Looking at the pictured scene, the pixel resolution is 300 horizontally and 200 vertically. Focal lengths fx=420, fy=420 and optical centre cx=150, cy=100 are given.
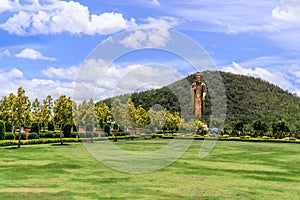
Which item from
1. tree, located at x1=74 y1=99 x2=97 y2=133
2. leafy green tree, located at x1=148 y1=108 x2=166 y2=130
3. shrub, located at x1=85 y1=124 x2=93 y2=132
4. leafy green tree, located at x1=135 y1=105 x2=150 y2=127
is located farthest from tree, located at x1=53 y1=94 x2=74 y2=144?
leafy green tree, located at x1=148 y1=108 x2=166 y2=130

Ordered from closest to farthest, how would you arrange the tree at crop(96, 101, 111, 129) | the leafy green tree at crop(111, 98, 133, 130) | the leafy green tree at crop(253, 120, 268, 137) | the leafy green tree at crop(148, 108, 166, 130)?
1. the tree at crop(96, 101, 111, 129)
2. the leafy green tree at crop(111, 98, 133, 130)
3. the leafy green tree at crop(148, 108, 166, 130)
4. the leafy green tree at crop(253, 120, 268, 137)

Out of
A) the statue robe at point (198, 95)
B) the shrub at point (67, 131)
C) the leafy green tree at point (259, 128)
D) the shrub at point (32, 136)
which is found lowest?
the shrub at point (32, 136)

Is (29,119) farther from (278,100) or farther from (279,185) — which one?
(278,100)

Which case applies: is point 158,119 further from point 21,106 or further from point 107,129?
point 21,106

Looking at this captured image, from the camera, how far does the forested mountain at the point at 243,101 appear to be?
48812 mm

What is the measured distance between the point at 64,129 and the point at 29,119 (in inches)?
445

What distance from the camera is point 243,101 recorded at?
261 ft

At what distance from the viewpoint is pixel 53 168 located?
13.9 meters

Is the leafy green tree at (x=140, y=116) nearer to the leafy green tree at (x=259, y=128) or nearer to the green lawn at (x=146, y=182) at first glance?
the leafy green tree at (x=259, y=128)

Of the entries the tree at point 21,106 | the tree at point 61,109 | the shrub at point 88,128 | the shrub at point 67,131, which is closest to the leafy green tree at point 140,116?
the shrub at point 88,128

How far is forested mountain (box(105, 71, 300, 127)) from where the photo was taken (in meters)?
48.8

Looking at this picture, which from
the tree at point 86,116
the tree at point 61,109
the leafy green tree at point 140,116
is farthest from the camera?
the leafy green tree at point 140,116

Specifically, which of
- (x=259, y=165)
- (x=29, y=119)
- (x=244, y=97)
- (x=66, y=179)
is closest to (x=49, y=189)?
(x=66, y=179)

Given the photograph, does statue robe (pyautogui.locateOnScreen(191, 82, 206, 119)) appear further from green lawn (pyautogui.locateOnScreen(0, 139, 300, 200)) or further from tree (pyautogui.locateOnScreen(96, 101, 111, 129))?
tree (pyautogui.locateOnScreen(96, 101, 111, 129))
